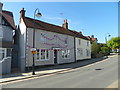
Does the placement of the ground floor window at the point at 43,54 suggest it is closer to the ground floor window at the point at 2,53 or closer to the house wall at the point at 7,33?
the ground floor window at the point at 2,53

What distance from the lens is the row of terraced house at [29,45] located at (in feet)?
54.8

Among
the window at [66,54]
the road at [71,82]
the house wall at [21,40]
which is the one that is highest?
the house wall at [21,40]

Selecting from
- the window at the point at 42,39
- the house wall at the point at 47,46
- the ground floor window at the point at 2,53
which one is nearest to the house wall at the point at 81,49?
the house wall at the point at 47,46

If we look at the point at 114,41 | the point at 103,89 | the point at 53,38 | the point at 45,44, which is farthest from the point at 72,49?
the point at 114,41

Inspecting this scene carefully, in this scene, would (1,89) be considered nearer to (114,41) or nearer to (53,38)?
(53,38)

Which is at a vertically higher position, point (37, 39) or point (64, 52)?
point (37, 39)

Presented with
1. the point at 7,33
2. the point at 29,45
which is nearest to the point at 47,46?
the point at 29,45

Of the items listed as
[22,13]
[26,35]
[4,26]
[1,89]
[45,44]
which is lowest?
[1,89]

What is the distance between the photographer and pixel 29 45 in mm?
17375

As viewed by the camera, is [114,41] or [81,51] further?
[114,41]

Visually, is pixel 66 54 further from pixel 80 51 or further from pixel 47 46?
pixel 80 51

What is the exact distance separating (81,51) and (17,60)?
1530 centimetres

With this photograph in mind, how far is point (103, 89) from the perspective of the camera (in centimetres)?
702

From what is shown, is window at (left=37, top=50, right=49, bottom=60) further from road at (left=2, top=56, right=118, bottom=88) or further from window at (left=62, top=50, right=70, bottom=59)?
road at (left=2, top=56, right=118, bottom=88)
